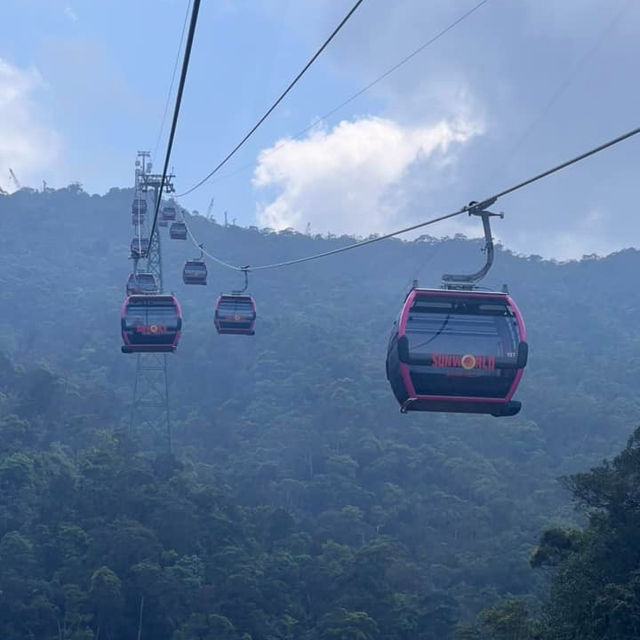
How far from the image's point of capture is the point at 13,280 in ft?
382

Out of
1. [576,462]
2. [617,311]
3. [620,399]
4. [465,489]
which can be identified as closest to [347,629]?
[465,489]

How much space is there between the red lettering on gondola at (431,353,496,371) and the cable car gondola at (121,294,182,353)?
13.4 meters

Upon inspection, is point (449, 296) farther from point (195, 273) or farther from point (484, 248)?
point (195, 273)

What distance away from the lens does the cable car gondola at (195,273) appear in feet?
122

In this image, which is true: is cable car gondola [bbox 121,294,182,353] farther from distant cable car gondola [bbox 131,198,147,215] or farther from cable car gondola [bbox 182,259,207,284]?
distant cable car gondola [bbox 131,198,147,215]

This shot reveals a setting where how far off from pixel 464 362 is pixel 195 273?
26.1 metres

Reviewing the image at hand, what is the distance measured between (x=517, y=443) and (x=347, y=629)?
4428cm

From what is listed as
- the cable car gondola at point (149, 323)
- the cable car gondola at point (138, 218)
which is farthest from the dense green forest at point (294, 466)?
the cable car gondola at point (138, 218)

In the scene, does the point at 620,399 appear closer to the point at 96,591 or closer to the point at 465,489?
the point at 465,489

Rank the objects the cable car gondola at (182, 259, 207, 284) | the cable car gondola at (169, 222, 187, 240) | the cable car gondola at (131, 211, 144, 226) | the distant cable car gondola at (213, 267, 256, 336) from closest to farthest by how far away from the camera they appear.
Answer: the distant cable car gondola at (213, 267, 256, 336) → the cable car gondola at (182, 259, 207, 284) → the cable car gondola at (169, 222, 187, 240) → the cable car gondola at (131, 211, 144, 226)

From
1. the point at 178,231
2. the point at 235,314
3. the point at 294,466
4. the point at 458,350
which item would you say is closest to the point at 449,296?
the point at 458,350

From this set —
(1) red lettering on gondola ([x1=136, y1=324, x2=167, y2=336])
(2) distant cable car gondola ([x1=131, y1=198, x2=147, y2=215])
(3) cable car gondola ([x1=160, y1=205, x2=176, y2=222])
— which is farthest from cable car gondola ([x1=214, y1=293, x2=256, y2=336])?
(2) distant cable car gondola ([x1=131, y1=198, x2=147, y2=215])

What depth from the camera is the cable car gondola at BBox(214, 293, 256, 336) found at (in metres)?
28.2

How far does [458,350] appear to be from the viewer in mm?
12164
